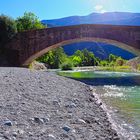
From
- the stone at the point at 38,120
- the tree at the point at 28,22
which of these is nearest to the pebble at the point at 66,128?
the stone at the point at 38,120

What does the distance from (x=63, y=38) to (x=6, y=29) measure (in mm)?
6390

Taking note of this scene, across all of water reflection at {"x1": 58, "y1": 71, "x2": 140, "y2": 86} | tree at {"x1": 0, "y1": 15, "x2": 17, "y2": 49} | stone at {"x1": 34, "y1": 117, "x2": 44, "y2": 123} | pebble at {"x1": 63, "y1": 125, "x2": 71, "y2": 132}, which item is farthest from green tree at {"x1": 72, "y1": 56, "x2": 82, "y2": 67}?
pebble at {"x1": 63, "y1": 125, "x2": 71, "y2": 132}

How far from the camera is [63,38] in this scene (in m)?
43.8

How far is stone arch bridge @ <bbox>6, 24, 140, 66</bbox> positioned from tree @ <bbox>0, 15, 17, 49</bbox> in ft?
2.05

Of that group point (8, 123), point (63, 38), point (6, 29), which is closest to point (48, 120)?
point (8, 123)

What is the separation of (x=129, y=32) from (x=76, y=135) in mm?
36194

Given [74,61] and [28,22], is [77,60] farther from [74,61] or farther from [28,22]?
[28,22]

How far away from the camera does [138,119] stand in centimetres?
1122

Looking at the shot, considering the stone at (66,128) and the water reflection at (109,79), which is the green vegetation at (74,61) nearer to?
the water reflection at (109,79)

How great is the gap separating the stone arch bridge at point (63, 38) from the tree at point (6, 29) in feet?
2.05

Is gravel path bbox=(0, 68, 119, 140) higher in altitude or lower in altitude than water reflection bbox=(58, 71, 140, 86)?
higher

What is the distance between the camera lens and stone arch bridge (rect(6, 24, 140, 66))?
42.4m

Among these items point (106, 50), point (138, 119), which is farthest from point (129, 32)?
point (106, 50)

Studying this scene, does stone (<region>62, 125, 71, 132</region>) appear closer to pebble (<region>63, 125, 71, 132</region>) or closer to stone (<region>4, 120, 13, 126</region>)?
pebble (<region>63, 125, 71, 132</region>)
